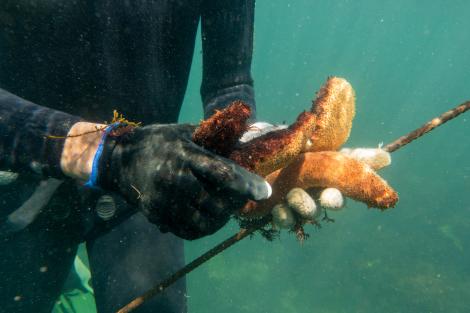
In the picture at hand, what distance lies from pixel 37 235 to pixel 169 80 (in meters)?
1.67

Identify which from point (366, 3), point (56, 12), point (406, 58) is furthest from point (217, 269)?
point (406, 58)

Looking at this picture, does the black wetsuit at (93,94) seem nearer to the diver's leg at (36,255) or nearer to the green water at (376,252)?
the diver's leg at (36,255)

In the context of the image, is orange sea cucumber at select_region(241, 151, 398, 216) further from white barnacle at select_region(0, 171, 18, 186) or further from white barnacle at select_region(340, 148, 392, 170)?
white barnacle at select_region(0, 171, 18, 186)

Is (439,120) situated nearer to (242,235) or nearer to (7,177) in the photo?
(242,235)

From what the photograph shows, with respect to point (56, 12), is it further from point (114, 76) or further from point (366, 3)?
point (366, 3)

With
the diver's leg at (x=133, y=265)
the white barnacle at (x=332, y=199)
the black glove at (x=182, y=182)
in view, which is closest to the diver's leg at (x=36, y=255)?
the diver's leg at (x=133, y=265)

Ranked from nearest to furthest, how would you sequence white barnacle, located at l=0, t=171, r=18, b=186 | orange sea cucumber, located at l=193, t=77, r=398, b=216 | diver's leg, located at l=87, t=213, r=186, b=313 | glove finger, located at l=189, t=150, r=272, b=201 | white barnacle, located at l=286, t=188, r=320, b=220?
glove finger, located at l=189, t=150, r=272, b=201 < orange sea cucumber, located at l=193, t=77, r=398, b=216 < white barnacle, located at l=286, t=188, r=320, b=220 < white barnacle, located at l=0, t=171, r=18, b=186 < diver's leg, located at l=87, t=213, r=186, b=313

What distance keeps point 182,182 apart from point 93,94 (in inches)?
51.9

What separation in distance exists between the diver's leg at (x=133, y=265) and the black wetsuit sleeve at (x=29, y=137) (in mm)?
1072

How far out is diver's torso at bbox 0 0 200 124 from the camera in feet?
6.95

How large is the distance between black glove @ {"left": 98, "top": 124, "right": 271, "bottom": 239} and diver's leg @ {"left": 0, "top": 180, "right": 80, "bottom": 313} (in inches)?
52.0

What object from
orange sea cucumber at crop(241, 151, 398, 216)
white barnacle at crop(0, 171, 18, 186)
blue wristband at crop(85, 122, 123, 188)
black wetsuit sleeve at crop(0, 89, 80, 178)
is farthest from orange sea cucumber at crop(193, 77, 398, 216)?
white barnacle at crop(0, 171, 18, 186)

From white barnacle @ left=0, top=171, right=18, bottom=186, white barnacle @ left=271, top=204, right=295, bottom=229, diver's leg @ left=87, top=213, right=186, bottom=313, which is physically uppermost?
white barnacle @ left=271, top=204, right=295, bottom=229

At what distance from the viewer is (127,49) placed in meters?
2.30
